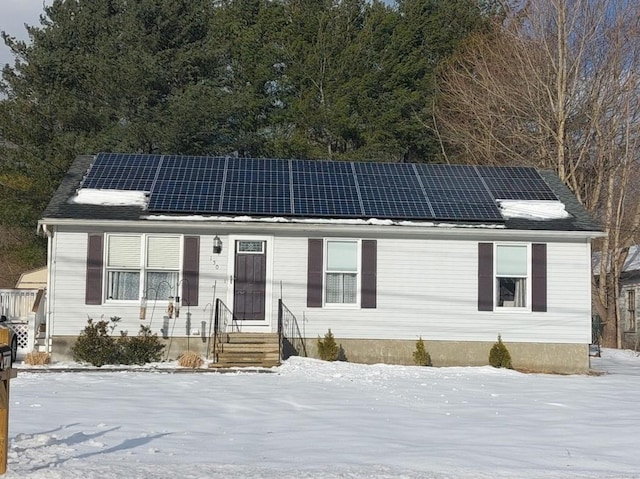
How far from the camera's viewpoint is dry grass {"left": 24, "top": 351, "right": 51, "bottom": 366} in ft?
61.3

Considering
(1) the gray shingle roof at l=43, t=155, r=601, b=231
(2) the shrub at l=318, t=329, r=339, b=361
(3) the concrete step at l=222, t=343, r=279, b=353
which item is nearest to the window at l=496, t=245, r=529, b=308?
(1) the gray shingle roof at l=43, t=155, r=601, b=231

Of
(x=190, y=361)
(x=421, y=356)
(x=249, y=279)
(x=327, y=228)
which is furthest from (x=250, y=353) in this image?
(x=421, y=356)

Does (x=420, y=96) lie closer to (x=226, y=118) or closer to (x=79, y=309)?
(x=226, y=118)

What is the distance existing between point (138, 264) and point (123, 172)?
2.83 m

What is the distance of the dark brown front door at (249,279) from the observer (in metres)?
19.7

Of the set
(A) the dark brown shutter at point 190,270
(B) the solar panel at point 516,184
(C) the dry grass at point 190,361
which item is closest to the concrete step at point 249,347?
(C) the dry grass at point 190,361

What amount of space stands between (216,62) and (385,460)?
29.9 meters

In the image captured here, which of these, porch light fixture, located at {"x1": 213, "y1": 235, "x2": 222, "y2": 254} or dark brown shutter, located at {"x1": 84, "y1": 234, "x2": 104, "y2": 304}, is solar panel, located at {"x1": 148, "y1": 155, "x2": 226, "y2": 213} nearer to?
porch light fixture, located at {"x1": 213, "y1": 235, "x2": 222, "y2": 254}

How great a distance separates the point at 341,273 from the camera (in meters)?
19.8

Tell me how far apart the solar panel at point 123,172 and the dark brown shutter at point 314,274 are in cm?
394

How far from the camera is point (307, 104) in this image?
37.5 metres

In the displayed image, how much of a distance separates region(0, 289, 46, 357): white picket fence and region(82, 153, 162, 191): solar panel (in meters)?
3.05

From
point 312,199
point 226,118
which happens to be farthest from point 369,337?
point 226,118

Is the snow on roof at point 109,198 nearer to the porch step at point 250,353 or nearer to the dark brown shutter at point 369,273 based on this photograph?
the porch step at point 250,353
